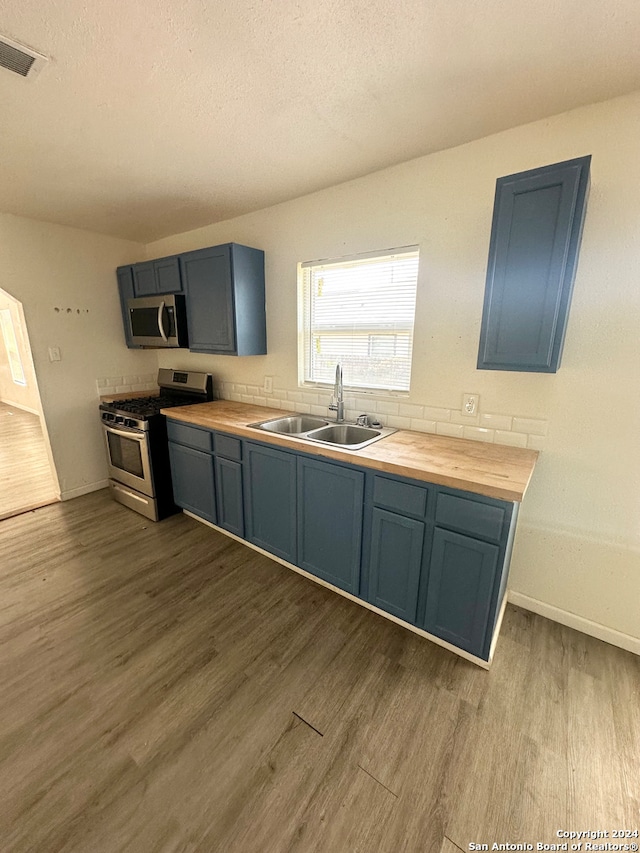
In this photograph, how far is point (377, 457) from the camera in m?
1.77

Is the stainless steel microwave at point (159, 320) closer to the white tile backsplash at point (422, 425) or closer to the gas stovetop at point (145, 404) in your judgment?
the gas stovetop at point (145, 404)

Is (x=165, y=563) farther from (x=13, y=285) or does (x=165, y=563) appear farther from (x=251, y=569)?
(x=13, y=285)

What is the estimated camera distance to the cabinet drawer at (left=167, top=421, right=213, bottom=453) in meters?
2.61

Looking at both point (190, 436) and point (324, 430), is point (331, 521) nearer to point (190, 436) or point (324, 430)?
point (324, 430)

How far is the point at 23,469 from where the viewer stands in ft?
13.5

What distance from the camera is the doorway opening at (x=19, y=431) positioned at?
10.7ft

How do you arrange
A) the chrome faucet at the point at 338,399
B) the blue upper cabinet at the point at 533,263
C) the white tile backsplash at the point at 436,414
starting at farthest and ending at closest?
1. the chrome faucet at the point at 338,399
2. the white tile backsplash at the point at 436,414
3. the blue upper cabinet at the point at 533,263

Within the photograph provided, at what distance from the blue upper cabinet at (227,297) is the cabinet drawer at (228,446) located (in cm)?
73

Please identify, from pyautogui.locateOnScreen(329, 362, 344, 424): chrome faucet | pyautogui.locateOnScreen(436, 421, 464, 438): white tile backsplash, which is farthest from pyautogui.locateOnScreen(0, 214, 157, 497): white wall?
pyautogui.locateOnScreen(436, 421, 464, 438): white tile backsplash

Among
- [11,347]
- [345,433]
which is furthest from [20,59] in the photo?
[11,347]

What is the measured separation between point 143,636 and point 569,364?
8.65ft

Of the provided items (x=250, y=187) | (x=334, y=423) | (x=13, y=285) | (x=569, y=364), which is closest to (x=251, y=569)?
(x=334, y=423)

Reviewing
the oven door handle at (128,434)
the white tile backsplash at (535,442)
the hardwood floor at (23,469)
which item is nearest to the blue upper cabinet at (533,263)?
the white tile backsplash at (535,442)

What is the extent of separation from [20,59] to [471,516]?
2.47m
